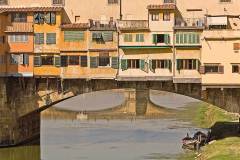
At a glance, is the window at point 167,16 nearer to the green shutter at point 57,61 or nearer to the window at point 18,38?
the green shutter at point 57,61

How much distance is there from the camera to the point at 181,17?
4331 cm

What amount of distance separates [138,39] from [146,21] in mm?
1566

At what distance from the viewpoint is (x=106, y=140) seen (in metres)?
50.1

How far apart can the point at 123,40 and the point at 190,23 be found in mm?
5352

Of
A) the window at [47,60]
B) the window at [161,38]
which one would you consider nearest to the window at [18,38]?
the window at [47,60]

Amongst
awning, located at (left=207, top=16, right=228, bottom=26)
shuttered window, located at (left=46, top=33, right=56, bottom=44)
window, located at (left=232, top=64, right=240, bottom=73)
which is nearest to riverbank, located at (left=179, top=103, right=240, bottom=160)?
window, located at (left=232, top=64, right=240, bottom=73)

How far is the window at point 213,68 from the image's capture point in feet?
136

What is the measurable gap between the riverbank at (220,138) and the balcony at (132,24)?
10377mm

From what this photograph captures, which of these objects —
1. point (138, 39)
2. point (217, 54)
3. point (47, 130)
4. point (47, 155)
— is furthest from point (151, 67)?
point (47, 130)

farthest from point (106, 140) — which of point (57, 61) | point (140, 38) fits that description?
point (140, 38)

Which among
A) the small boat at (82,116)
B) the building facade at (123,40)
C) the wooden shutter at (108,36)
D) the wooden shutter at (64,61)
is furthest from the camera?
the small boat at (82,116)

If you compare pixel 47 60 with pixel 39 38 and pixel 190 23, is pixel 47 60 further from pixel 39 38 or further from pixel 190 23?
pixel 190 23

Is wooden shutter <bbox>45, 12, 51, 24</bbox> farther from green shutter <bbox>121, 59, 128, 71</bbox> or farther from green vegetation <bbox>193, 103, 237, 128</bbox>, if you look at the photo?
green vegetation <bbox>193, 103, 237, 128</bbox>

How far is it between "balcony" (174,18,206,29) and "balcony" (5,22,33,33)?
1171cm
